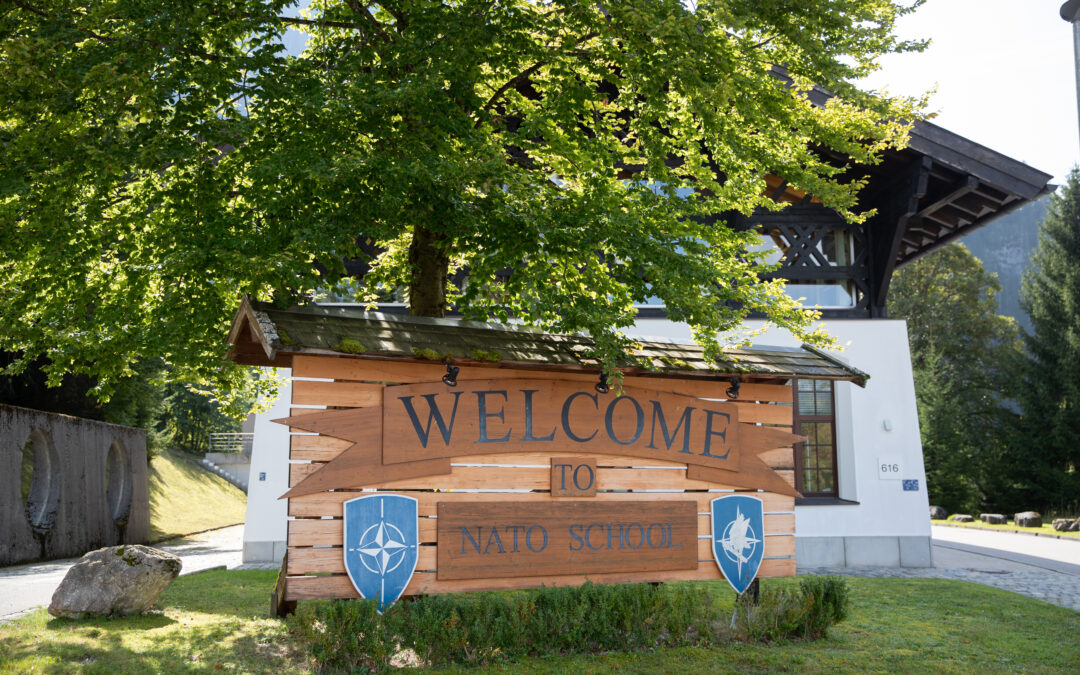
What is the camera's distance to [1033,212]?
109938 millimetres

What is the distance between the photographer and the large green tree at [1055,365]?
30.9 m

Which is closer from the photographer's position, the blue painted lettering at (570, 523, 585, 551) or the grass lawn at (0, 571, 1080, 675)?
the grass lawn at (0, 571, 1080, 675)

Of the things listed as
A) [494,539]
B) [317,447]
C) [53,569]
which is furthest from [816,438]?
[53,569]

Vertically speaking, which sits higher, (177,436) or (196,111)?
(196,111)

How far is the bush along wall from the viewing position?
18.8 feet

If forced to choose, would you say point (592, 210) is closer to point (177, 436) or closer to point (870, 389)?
point (870, 389)

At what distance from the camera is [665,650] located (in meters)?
6.69

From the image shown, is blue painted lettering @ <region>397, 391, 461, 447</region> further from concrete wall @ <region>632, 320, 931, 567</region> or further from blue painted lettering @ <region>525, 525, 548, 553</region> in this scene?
concrete wall @ <region>632, 320, 931, 567</region>

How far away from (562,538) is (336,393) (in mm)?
2164

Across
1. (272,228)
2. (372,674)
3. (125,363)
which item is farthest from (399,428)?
(125,363)

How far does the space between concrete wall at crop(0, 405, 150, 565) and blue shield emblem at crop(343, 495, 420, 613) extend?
10417mm

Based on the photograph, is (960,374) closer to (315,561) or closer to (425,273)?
(425,273)

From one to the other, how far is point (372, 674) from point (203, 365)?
4.28 meters

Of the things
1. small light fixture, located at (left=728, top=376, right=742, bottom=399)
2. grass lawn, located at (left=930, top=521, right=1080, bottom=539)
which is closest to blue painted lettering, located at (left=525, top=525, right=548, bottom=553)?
small light fixture, located at (left=728, top=376, right=742, bottom=399)
